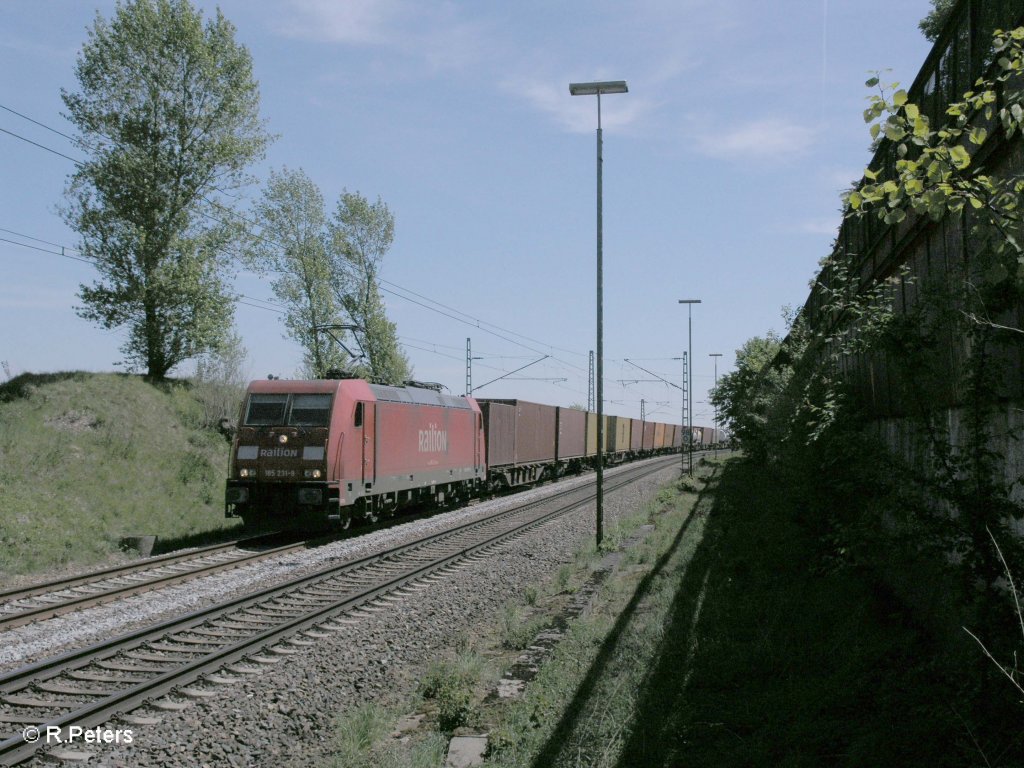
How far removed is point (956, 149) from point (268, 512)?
14713mm

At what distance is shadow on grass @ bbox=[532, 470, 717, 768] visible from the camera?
5414 mm

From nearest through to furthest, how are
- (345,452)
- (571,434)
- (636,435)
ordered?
1. (345,452)
2. (571,434)
3. (636,435)

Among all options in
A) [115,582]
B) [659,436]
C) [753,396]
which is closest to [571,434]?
[753,396]

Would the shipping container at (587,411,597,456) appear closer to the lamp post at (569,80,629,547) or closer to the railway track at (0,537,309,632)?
the lamp post at (569,80,629,547)

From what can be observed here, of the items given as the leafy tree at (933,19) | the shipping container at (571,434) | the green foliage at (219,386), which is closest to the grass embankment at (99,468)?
the green foliage at (219,386)

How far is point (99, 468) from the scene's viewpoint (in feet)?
63.2

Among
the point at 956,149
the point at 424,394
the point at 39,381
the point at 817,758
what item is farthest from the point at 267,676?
the point at 39,381

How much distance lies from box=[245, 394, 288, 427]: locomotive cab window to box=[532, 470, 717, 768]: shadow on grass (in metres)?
8.09

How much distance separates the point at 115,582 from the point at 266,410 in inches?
209

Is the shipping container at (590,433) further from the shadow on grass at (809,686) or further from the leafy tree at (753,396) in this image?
the shadow on grass at (809,686)

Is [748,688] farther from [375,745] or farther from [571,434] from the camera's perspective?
[571,434]

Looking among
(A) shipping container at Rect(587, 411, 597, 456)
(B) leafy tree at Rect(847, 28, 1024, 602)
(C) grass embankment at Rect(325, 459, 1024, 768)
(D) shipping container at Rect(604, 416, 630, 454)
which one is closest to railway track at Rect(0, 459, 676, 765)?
(C) grass embankment at Rect(325, 459, 1024, 768)

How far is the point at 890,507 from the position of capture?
5.74 metres

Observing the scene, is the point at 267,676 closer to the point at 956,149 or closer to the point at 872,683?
the point at 872,683
